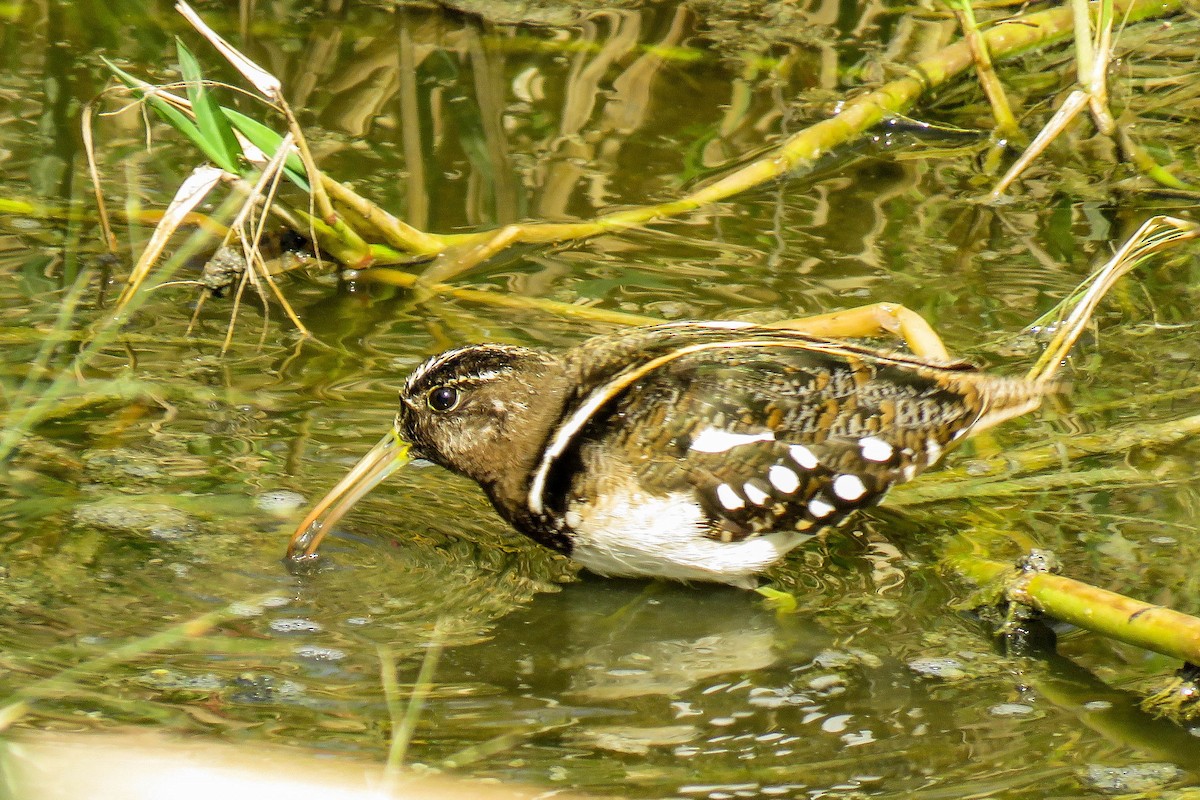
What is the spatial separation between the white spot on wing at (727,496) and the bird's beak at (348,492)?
0.85m

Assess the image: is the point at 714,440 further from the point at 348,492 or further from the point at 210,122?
the point at 210,122

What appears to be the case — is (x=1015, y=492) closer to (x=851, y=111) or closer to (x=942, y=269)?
(x=942, y=269)

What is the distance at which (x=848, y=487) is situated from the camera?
147 inches

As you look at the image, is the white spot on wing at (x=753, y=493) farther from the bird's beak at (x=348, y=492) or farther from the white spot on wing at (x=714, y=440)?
the bird's beak at (x=348, y=492)

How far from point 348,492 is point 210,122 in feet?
3.41

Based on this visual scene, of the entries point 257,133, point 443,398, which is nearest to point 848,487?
point 443,398

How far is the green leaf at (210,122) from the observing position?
392 centimetres

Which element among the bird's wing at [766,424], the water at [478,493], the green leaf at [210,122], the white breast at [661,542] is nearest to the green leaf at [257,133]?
the green leaf at [210,122]

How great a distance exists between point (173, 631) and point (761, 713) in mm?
1322

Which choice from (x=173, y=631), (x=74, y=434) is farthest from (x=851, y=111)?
(x=173, y=631)

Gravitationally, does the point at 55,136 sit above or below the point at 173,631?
above

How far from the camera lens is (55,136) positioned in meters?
5.77

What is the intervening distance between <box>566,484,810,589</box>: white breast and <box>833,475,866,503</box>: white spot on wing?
158mm

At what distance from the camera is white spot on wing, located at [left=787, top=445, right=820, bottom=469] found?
12.1ft
